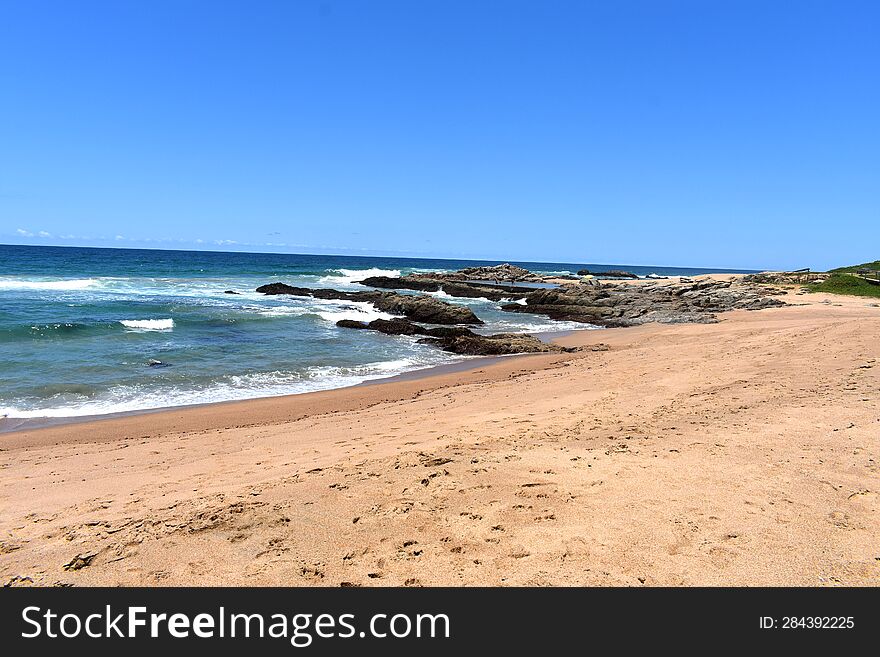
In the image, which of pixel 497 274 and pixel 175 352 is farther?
pixel 497 274

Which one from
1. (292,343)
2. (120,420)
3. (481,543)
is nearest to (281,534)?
(481,543)

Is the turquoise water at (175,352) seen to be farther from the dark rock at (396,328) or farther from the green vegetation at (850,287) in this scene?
the green vegetation at (850,287)

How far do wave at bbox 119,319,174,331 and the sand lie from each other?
12.7 metres

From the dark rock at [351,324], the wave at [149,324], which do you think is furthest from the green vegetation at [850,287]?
the wave at [149,324]

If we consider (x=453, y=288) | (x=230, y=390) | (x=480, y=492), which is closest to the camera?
(x=480, y=492)

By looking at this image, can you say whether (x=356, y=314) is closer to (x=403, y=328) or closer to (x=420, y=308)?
Answer: (x=420, y=308)

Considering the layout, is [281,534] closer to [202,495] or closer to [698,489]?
[202,495]

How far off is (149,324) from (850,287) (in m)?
44.1

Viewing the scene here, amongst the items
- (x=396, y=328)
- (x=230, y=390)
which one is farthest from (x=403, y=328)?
(x=230, y=390)

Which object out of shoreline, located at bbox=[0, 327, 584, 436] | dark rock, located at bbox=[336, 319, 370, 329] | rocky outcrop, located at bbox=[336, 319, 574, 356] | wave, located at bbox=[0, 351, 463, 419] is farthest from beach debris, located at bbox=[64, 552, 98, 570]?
dark rock, located at bbox=[336, 319, 370, 329]

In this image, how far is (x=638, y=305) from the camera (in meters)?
31.5

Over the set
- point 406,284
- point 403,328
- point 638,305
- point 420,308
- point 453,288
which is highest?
point 406,284

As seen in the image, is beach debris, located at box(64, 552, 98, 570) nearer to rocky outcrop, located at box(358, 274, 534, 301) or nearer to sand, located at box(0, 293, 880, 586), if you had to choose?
sand, located at box(0, 293, 880, 586)

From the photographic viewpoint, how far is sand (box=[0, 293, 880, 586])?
12.6 ft
